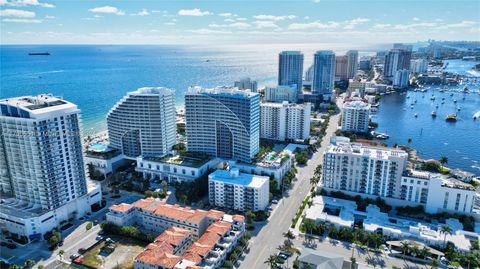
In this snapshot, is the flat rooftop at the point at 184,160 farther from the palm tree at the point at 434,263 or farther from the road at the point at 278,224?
the palm tree at the point at 434,263

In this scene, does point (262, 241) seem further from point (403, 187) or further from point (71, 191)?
point (71, 191)

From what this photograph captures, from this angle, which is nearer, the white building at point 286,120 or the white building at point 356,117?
the white building at point 286,120

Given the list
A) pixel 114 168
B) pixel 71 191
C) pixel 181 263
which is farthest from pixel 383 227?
pixel 114 168

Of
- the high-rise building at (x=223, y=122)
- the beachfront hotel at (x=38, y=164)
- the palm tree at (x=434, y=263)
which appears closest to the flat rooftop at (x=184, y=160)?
the high-rise building at (x=223, y=122)

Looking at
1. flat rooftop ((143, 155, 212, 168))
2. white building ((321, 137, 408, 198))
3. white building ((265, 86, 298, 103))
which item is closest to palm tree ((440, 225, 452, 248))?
white building ((321, 137, 408, 198))

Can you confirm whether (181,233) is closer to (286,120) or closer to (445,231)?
(445,231)
